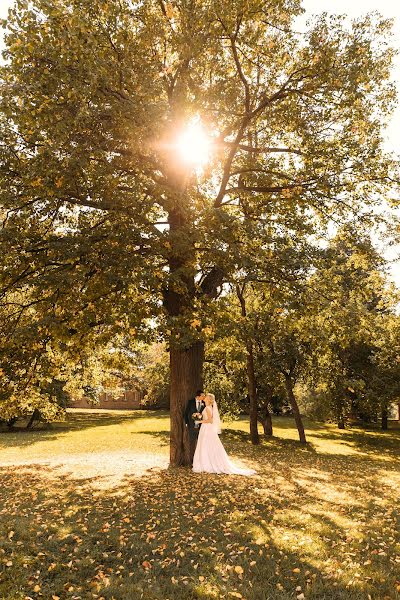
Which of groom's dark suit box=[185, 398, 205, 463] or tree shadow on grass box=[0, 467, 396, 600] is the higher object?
groom's dark suit box=[185, 398, 205, 463]

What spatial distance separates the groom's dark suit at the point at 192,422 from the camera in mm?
14430

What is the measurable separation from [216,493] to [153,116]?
9332 mm

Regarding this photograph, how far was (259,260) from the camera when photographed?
1191cm

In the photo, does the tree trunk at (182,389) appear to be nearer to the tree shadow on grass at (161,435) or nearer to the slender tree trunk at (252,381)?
the slender tree trunk at (252,381)

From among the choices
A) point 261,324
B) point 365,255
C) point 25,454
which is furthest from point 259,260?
point 25,454

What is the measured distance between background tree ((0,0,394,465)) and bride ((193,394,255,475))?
31.1 inches

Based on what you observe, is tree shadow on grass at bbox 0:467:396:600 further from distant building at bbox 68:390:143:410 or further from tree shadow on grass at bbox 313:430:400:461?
distant building at bbox 68:390:143:410

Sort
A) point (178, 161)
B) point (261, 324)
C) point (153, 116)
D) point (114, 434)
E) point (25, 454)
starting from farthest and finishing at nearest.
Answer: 1. point (114, 434)
2. point (261, 324)
3. point (25, 454)
4. point (178, 161)
5. point (153, 116)

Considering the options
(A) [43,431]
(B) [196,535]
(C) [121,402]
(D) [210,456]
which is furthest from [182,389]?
(C) [121,402]

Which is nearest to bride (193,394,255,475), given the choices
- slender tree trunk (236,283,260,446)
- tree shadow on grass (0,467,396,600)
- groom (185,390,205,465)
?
groom (185,390,205,465)

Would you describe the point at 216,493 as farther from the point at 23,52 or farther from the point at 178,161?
the point at 23,52

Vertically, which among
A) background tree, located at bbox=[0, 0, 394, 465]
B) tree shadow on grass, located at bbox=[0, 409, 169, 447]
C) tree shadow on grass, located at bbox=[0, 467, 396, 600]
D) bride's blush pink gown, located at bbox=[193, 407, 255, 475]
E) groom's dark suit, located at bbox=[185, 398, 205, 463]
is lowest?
tree shadow on grass, located at bbox=[0, 409, 169, 447]

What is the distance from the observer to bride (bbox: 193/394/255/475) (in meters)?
14.0

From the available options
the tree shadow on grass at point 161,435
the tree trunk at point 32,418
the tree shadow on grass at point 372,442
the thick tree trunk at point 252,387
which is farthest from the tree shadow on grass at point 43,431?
the tree shadow on grass at point 372,442
